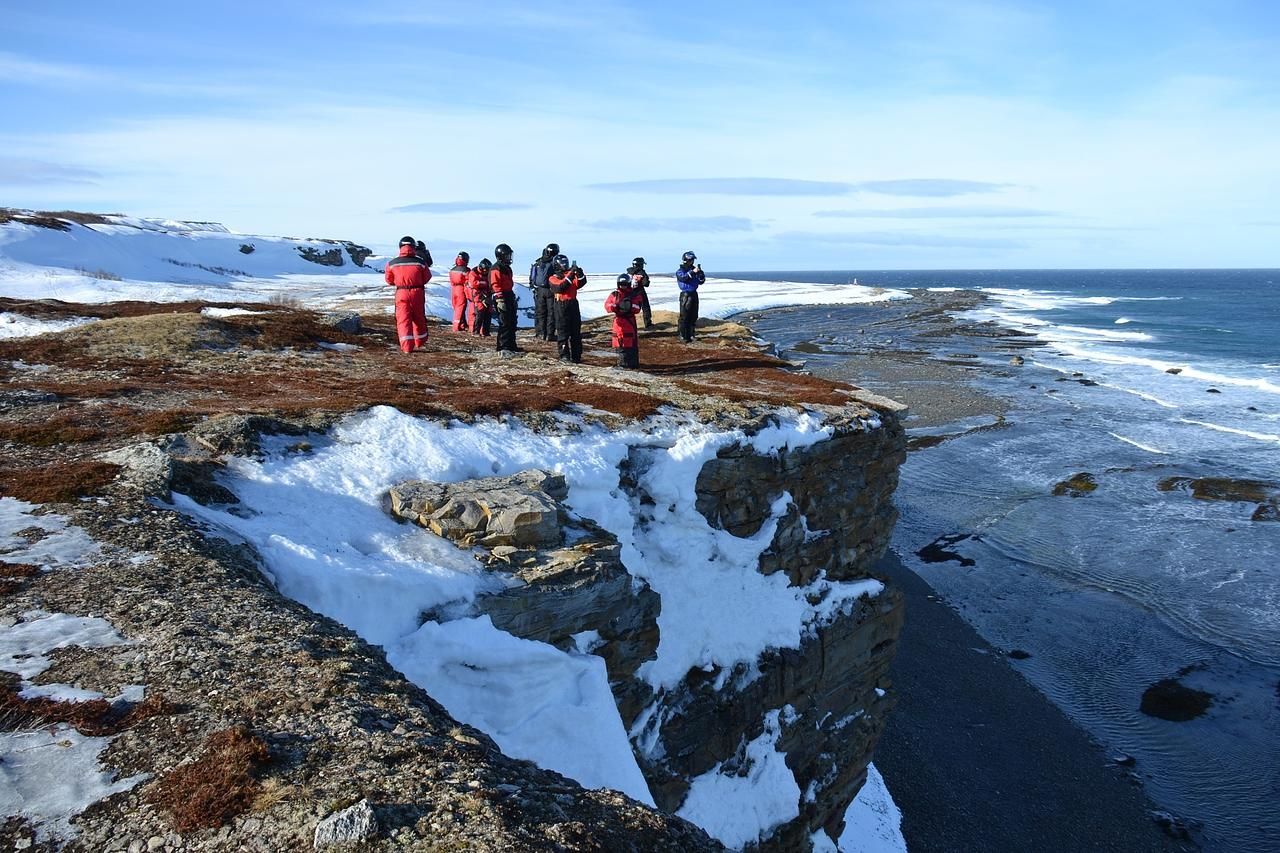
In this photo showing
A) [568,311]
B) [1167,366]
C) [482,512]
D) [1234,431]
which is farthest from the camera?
[1167,366]

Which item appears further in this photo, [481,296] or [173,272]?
[173,272]

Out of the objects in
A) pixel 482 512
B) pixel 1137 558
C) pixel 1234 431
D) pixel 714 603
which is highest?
pixel 482 512

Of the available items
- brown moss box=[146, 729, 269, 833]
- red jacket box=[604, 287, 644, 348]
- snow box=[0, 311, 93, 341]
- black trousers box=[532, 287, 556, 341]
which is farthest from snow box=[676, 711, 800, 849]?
snow box=[0, 311, 93, 341]

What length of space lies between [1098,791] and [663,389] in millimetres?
12774

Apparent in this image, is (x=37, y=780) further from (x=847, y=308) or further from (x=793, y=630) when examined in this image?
(x=847, y=308)

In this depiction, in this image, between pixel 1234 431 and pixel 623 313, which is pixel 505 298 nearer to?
pixel 623 313

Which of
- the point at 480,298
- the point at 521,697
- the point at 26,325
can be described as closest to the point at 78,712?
the point at 521,697

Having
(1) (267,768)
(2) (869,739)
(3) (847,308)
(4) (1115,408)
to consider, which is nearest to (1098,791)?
(2) (869,739)

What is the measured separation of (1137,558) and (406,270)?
23.8m

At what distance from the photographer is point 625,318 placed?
58.8 ft

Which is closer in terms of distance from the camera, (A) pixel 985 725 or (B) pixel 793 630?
(B) pixel 793 630

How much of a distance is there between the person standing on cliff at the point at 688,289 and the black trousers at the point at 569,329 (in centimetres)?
460

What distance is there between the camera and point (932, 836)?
1617cm

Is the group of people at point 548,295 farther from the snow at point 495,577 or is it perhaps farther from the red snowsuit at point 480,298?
the snow at point 495,577
